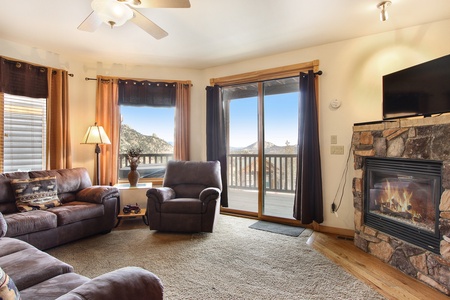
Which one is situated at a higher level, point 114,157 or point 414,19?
point 414,19

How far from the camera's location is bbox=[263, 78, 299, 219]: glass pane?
373 centimetres

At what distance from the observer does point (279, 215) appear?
3.78 m

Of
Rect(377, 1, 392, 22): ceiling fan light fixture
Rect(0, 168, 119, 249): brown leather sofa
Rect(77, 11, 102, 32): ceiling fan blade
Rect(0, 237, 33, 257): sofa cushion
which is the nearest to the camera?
Rect(0, 237, 33, 257): sofa cushion

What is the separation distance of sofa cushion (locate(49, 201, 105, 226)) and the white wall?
122cm

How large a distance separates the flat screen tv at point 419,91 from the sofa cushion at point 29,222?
12.7 feet

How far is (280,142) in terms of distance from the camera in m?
3.86

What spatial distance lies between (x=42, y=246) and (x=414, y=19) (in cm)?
482

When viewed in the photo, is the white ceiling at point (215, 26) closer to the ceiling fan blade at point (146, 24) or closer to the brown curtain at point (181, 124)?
the ceiling fan blade at point (146, 24)

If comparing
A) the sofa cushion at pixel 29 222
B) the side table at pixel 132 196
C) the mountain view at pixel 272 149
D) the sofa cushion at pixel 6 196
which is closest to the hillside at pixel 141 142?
the side table at pixel 132 196

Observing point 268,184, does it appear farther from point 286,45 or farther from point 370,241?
point 286,45

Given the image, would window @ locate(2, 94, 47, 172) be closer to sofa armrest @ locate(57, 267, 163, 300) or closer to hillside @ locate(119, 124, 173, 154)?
hillside @ locate(119, 124, 173, 154)

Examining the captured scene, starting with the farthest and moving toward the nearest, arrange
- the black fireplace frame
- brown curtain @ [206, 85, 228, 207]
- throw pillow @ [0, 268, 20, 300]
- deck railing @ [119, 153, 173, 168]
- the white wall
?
deck railing @ [119, 153, 173, 168] < brown curtain @ [206, 85, 228, 207] < the white wall < the black fireplace frame < throw pillow @ [0, 268, 20, 300]

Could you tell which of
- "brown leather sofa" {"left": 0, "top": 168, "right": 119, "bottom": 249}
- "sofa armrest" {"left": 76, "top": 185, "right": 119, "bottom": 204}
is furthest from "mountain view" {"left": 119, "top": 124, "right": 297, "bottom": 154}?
"sofa armrest" {"left": 76, "top": 185, "right": 119, "bottom": 204}

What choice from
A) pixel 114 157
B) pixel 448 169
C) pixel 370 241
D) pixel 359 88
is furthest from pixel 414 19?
pixel 114 157
